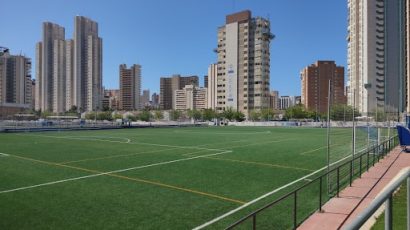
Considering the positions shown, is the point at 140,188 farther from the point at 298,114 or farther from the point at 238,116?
the point at 238,116

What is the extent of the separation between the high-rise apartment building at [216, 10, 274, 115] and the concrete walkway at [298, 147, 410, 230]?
143m

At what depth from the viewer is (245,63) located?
526 feet

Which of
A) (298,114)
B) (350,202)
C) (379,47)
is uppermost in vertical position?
(379,47)

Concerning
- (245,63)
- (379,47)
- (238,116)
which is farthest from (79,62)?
(379,47)

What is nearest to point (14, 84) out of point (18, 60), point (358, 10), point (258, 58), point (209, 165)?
point (18, 60)

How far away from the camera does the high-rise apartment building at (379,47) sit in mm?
131250

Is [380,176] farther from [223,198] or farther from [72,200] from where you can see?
[72,200]

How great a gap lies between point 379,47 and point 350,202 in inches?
5428

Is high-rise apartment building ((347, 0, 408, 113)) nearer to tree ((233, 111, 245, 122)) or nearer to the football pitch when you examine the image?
tree ((233, 111, 245, 122))

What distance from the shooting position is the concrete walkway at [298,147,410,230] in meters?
8.90

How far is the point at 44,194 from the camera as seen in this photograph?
12.5 meters

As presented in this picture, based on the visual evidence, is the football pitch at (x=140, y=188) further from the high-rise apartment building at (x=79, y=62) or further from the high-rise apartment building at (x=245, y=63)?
the high-rise apartment building at (x=79, y=62)

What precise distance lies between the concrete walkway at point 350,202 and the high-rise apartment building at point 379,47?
12524 cm

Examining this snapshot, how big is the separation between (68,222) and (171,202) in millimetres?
3213
